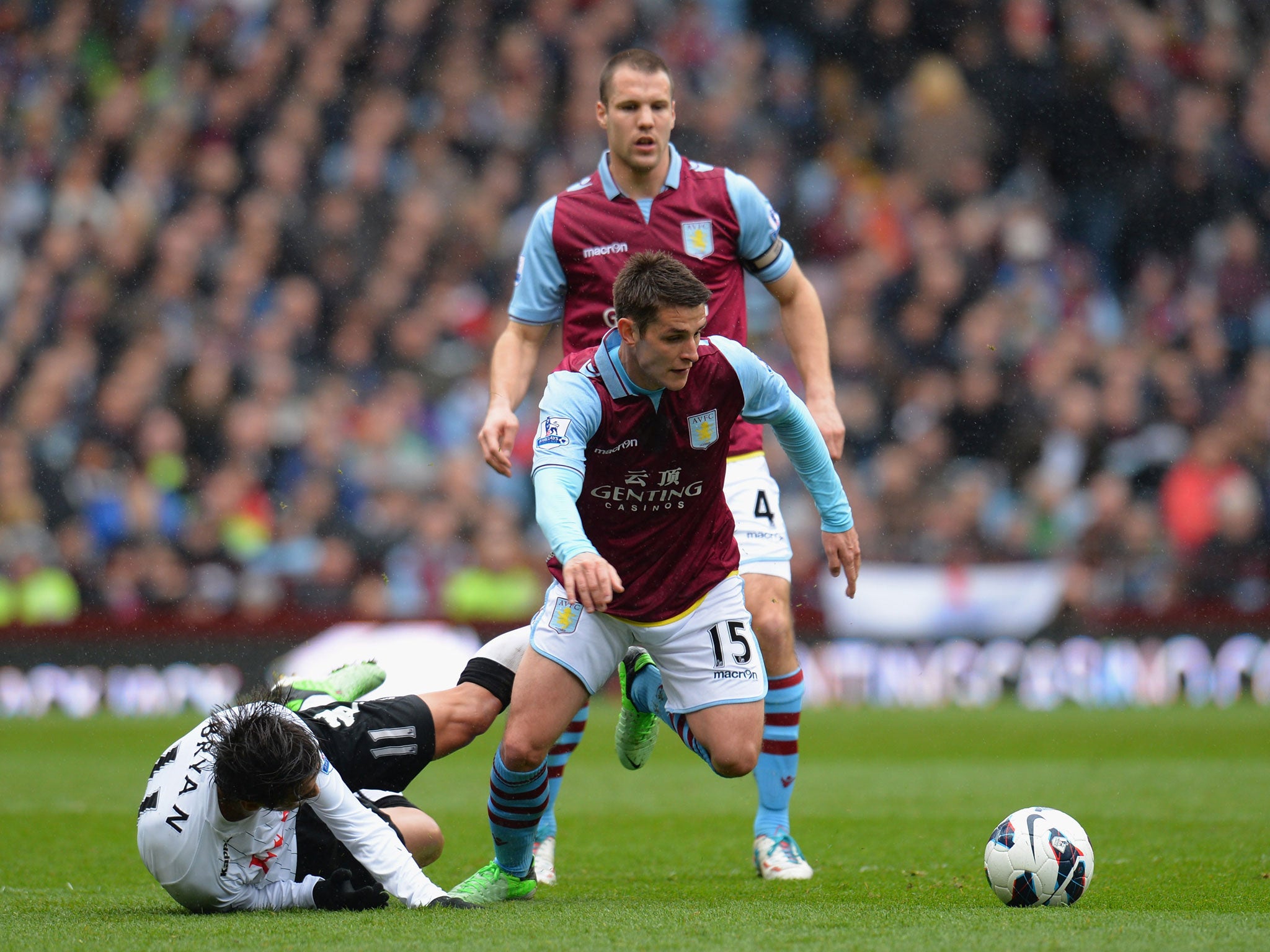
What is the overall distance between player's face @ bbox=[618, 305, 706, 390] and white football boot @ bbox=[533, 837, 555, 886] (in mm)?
1872

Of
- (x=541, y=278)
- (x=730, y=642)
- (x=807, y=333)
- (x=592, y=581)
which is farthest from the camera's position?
(x=807, y=333)

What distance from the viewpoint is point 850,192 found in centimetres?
1584

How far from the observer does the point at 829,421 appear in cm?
593

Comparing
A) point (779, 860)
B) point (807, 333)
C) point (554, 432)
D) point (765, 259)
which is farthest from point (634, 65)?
point (779, 860)

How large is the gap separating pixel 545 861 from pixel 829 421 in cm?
189

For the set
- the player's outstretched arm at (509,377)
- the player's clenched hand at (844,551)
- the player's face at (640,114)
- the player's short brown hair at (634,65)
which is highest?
the player's short brown hair at (634,65)

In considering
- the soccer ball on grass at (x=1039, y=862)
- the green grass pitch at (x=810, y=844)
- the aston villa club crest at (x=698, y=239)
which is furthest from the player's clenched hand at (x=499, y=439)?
the soccer ball on grass at (x=1039, y=862)

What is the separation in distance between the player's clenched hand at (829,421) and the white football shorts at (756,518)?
10.3 inches

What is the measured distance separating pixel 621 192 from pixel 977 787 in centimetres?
407

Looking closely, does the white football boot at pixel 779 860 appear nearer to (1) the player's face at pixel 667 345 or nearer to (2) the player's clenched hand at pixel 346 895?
(2) the player's clenched hand at pixel 346 895

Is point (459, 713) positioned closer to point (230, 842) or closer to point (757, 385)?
point (230, 842)

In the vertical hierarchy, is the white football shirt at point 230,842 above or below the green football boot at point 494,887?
above

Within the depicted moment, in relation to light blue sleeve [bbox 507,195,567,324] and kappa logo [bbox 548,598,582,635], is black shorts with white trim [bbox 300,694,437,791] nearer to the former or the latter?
kappa logo [bbox 548,598,582,635]

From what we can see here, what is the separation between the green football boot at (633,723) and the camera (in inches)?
218
